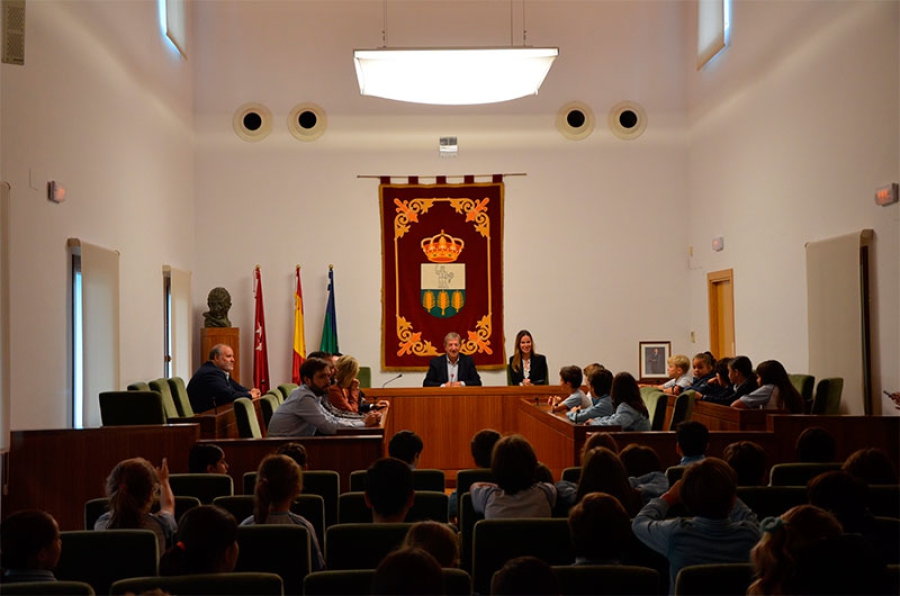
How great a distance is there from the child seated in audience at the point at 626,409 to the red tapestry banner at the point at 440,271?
590 cm

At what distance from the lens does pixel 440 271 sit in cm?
1258

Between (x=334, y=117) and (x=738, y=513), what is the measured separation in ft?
33.3

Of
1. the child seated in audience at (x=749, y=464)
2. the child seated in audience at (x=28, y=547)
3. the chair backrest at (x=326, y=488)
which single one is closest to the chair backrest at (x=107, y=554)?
the child seated in audience at (x=28, y=547)

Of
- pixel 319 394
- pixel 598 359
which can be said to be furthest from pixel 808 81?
pixel 319 394

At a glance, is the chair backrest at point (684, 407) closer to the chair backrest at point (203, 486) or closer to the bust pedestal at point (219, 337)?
the chair backrest at point (203, 486)

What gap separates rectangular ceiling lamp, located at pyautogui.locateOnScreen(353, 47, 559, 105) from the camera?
9.77 meters

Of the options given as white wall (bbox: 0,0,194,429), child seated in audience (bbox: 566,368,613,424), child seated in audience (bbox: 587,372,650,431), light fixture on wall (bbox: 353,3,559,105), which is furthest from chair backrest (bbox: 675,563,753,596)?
light fixture on wall (bbox: 353,3,559,105)

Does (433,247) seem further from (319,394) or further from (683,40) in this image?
(319,394)

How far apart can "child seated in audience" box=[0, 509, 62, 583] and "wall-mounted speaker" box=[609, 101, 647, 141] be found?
1082 centimetres

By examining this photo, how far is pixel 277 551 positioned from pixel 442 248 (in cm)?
945

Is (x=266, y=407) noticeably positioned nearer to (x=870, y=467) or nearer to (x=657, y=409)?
(x=657, y=409)

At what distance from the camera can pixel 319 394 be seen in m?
6.38

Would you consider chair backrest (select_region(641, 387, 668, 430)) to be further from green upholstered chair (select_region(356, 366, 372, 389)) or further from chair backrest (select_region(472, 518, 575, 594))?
green upholstered chair (select_region(356, 366, 372, 389))

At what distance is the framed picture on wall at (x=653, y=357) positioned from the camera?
492 inches
